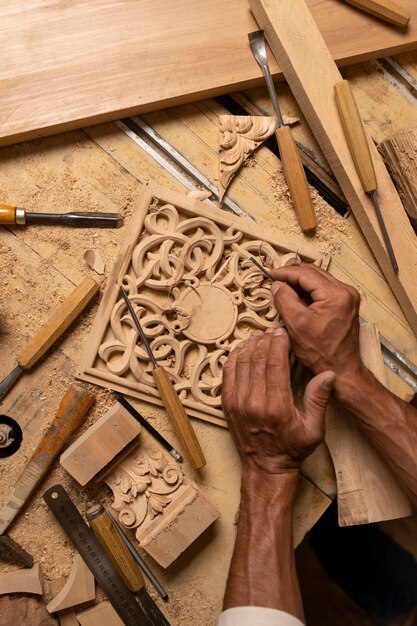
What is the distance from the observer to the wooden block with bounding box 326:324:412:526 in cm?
166

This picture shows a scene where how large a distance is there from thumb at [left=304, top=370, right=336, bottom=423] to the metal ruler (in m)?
0.73

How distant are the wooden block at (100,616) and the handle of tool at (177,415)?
1.58ft

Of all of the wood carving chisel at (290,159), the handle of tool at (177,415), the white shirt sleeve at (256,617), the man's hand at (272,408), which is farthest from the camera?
the wood carving chisel at (290,159)

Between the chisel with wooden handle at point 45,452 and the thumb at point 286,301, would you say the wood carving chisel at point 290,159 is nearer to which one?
the thumb at point 286,301

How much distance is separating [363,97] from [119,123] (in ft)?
2.71

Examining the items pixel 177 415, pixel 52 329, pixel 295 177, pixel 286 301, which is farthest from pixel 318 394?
pixel 52 329

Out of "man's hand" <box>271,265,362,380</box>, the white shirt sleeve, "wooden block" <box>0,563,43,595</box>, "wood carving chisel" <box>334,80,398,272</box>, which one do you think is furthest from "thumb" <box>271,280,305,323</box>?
"wooden block" <box>0,563,43,595</box>

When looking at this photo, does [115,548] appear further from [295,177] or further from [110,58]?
[110,58]

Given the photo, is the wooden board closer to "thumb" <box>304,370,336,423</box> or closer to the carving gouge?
the carving gouge

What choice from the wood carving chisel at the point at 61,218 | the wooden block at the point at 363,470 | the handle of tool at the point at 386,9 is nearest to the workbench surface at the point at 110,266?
the wood carving chisel at the point at 61,218

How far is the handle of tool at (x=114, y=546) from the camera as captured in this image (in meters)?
1.64

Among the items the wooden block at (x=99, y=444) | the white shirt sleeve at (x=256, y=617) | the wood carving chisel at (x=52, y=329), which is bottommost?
the white shirt sleeve at (x=256, y=617)

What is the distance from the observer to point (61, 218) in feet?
5.64

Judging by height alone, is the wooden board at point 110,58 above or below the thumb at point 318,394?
above
